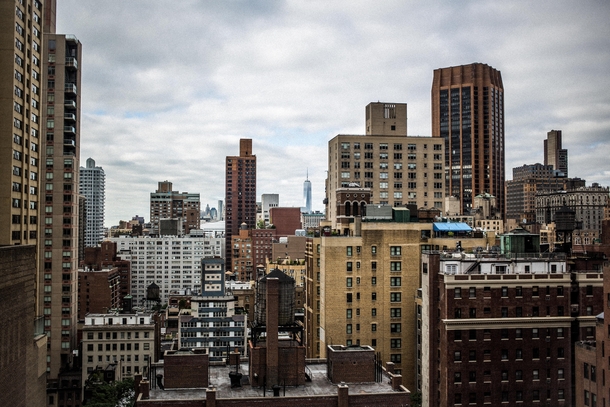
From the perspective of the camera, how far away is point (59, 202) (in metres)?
124

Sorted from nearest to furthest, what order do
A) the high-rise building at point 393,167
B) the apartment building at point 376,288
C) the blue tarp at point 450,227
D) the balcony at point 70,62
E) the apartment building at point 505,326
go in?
the apartment building at point 505,326, the apartment building at point 376,288, the blue tarp at point 450,227, the high-rise building at point 393,167, the balcony at point 70,62

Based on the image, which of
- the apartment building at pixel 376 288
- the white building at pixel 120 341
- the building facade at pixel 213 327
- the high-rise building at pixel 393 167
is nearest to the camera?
the apartment building at pixel 376 288

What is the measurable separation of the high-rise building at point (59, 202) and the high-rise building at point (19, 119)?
146ft

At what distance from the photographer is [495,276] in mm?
72438

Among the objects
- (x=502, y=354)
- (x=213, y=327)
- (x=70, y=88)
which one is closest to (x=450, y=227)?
(x=502, y=354)

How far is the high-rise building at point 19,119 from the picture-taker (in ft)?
229

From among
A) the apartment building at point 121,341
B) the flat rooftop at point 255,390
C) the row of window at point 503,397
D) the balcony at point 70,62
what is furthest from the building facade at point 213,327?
the row of window at point 503,397

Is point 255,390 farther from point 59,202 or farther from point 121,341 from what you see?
point 59,202

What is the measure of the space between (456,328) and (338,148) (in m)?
Result: 53.1

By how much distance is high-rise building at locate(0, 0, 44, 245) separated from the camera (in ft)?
229

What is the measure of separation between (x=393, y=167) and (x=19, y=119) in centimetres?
6926

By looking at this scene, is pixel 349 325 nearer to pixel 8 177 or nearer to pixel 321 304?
pixel 321 304

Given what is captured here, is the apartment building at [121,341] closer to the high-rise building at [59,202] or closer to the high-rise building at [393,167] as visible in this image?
the high-rise building at [59,202]

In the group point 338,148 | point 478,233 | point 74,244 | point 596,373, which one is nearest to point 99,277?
point 74,244
